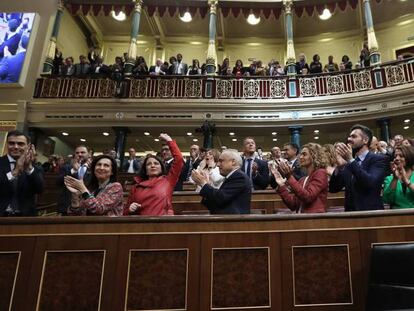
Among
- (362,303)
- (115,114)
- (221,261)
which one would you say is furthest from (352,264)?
(115,114)

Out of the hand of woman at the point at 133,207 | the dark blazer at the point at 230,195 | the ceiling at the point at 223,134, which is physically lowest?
the hand of woman at the point at 133,207

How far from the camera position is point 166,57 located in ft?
39.6

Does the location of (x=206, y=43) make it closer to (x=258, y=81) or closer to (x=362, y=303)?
(x=258, y=81)

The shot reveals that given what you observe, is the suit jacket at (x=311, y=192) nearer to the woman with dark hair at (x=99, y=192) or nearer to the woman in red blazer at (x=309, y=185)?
the woman in red blazer at (x=309, y=185)

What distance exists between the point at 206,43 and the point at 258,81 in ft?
13.2

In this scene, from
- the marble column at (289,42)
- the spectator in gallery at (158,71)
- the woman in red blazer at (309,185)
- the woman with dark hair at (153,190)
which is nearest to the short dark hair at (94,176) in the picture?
the woman with dark hair at (153,190)

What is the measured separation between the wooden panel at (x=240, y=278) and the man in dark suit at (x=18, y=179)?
55.7 inches

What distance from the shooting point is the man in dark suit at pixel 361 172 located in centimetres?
216

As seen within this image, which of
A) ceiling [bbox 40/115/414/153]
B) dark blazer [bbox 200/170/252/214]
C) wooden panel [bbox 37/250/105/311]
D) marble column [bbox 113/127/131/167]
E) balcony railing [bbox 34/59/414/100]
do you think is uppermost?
balcony railing [bbox 34/59/414/100]

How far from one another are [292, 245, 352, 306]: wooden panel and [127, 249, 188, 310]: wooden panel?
665mm

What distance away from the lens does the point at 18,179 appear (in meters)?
2.35

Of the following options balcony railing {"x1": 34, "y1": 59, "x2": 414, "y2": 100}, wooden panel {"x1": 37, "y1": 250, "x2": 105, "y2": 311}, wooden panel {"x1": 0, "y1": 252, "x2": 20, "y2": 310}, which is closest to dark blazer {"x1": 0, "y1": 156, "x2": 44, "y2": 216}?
wooden panel {"x1": 0, "y1": 252, "x2": 20, "y2": 310}

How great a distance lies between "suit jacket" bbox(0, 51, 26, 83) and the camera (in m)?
9.07

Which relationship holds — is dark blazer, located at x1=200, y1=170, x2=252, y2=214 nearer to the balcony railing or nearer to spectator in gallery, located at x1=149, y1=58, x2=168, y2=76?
the balcony railing
